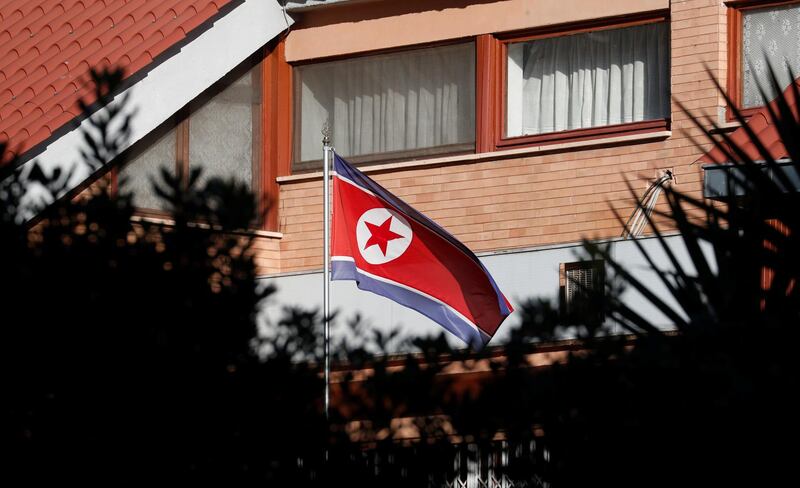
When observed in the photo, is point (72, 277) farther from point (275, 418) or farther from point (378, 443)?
point (378, 443)

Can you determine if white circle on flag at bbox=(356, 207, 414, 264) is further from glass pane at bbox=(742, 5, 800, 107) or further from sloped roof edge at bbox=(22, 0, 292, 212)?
glass pane at bbox=(742, 5, 800, 107)

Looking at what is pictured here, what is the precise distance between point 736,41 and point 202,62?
490 cm

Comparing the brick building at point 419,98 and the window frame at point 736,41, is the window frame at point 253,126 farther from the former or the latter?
the window frame at point 736,41

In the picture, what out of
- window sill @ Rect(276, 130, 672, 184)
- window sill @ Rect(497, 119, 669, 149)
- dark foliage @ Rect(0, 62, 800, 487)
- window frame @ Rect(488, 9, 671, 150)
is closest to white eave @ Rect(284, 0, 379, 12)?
window frame @ Rect(488, 9, 671, 150)

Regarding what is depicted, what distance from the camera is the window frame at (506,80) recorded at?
14500mm

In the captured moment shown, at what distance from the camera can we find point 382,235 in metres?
12.0

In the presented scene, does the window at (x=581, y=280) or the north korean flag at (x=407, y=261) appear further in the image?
the north korean flag at (x=407, y=261)

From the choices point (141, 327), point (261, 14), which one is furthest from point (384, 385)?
point (261, 14)

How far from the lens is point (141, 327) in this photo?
604 centimetres

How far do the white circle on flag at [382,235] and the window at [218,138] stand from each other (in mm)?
3238

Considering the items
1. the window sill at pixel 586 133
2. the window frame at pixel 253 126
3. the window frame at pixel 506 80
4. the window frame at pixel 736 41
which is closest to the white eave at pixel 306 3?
the window frame at pixel 253 126

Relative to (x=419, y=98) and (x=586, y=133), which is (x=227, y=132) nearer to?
(x=419, y=98)

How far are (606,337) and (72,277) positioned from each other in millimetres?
2530

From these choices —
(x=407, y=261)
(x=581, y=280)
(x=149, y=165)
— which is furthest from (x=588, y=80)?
(x=149, y=165)
